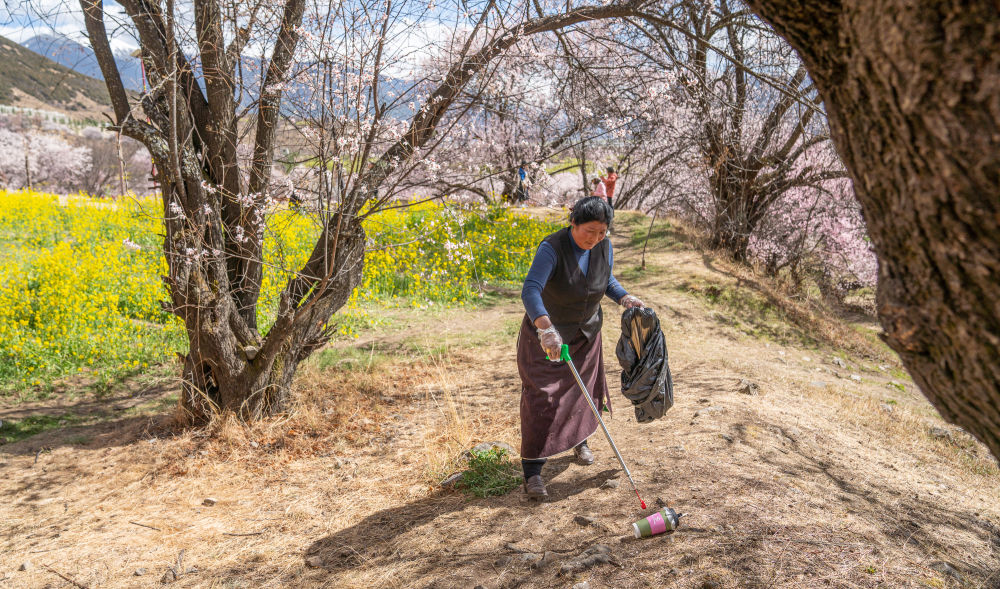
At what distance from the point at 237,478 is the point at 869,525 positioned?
388 cm

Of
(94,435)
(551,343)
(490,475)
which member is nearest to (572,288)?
(551,343)

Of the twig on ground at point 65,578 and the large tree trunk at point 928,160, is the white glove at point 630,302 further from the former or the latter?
the twig on ground at point 65,578

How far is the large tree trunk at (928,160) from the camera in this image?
3.18ft

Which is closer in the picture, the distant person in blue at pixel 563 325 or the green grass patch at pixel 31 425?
the distant person in blue at pixel 563 325

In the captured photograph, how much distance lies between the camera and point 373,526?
3.33m

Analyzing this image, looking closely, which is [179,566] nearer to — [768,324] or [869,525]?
[869,525]

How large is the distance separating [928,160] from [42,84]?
5180 mm

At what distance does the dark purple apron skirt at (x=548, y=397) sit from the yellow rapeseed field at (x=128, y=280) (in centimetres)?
151

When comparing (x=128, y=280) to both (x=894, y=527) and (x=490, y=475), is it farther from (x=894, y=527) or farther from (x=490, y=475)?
(x=894, y=527)

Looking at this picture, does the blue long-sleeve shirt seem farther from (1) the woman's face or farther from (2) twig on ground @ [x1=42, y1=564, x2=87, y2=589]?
(2) twig on ground @ [x1=42, y1=564, x2=87, y2=589]

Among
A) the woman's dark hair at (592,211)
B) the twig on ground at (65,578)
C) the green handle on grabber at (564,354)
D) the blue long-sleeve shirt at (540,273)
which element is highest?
the woman's dark hair at (592,211)

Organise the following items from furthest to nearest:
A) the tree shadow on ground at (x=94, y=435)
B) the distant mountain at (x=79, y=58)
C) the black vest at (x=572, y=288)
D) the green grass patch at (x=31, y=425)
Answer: the green grass patch at (x=31, y=425)
the tree shadow on ground at (x=94, y=435)
the distant mountain at (x=79, y=58)
the black vest at (x=572, y=288)

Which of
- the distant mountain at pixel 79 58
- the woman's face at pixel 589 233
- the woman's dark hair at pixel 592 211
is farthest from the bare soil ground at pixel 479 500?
the distant mountain at pixel 79 58

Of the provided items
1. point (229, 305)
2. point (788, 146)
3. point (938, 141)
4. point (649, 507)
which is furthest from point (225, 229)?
point (788, 146)
